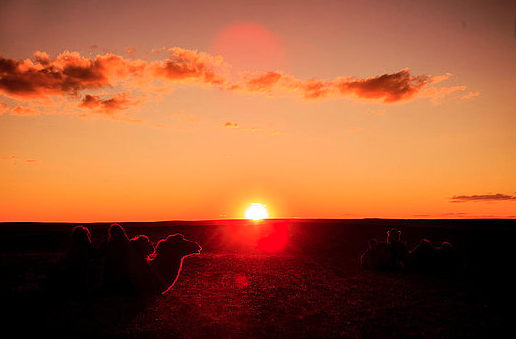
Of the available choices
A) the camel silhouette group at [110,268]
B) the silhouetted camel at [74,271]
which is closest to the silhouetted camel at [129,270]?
the camel silhouette group at [110,268]

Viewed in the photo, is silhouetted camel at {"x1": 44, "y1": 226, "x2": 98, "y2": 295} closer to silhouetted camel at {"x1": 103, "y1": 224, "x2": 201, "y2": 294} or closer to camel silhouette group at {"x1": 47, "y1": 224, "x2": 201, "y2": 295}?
camel silhouette group at {"x1": 47, "y1": 224, "x2": 201, "y2": 295}

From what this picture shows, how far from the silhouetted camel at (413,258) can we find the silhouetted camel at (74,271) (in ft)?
40.7

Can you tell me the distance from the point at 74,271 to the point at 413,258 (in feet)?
46.6

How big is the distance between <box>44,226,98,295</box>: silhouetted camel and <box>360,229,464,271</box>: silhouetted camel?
12413 mm

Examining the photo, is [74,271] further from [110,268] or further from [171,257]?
[171,257]

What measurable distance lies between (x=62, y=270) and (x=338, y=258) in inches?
637

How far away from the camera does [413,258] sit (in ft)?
64.6

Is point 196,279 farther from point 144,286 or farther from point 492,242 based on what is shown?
point 492,242

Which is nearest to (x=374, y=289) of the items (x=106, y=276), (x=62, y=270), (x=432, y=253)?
(x=432, y=253)

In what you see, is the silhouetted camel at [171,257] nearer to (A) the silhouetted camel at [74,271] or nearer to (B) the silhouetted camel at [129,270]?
(B) the silhouetted camel at [129,270]

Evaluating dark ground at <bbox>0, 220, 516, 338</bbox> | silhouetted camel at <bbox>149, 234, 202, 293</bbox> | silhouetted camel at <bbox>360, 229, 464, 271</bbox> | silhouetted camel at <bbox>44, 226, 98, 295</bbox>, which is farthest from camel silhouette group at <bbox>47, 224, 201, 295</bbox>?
silhouetted camel at <bbox>360, 229, 464, 271</bbox>

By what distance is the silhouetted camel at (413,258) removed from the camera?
62.0ft

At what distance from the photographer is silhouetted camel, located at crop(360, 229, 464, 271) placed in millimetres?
18891

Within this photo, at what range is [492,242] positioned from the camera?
3047 cm
